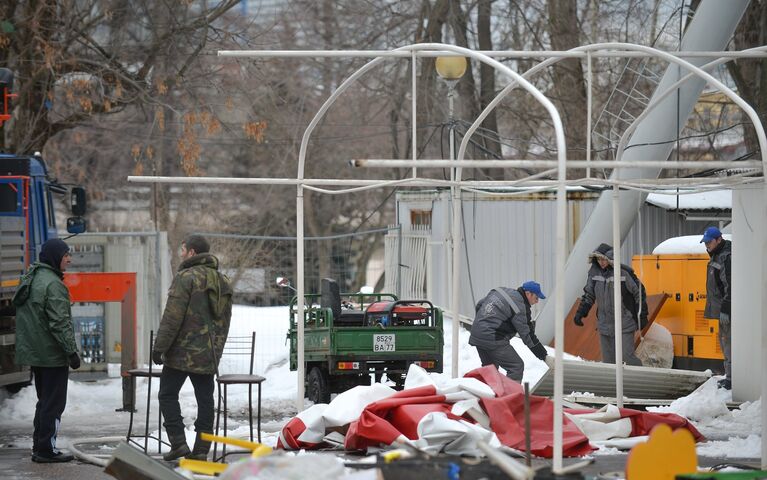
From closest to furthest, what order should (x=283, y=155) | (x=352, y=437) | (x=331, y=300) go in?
(x=352, y=437) → (x=331, y=300) → (x=283, y=155)

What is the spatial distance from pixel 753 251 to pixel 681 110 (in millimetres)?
4584

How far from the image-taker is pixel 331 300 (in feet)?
53.1

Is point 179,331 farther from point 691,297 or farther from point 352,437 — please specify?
point 691,297

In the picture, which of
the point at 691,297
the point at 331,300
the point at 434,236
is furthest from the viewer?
the point at 434,236

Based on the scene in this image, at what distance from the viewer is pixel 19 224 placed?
1401cm

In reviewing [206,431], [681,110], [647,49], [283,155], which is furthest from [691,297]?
[283,155]

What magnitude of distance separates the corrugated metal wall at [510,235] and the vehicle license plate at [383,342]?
487cm

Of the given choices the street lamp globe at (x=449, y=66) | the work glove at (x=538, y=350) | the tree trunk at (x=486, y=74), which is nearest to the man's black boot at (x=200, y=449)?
the work glove at (x=538, y=350)

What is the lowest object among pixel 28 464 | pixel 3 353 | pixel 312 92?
pixel 28 464

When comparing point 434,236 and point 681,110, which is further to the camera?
point 434,236

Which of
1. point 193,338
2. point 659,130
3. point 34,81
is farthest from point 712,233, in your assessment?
point 34,81

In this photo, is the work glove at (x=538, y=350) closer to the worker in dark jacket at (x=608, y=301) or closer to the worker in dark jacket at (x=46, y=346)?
the worker in dark jacket at (x=608, y=301)

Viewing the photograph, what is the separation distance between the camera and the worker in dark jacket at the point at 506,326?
45.5 ft

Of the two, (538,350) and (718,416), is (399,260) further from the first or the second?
(718,416)
